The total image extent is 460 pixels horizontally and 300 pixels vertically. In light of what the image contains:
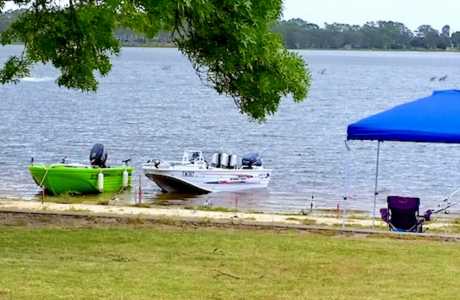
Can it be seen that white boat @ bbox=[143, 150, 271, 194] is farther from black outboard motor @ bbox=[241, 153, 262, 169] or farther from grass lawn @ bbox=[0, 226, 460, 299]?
grass lawn @ bbox=[0, 226, 460, 299]

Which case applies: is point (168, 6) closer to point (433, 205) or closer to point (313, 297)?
point (313, 297)

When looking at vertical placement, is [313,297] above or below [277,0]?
below

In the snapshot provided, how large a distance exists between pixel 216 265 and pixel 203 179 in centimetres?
1765

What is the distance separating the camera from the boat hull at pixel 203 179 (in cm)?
2734

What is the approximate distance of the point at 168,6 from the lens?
965 centimetres

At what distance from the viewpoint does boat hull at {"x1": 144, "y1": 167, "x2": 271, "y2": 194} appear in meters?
27.3

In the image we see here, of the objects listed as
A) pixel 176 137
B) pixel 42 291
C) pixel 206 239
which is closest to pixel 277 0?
pixel 206 239

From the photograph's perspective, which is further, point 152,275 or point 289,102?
point 289,102

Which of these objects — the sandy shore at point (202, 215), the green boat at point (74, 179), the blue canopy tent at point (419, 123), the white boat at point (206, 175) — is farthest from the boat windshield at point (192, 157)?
the blue canopy tent at point (419, 123)

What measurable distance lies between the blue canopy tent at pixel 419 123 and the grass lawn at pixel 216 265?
Result: 1.44 metres

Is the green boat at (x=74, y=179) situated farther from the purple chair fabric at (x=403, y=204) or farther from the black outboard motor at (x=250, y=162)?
the purple chair fabric at (x=403, y=204)

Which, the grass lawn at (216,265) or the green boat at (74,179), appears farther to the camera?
the green boat at (74,179)

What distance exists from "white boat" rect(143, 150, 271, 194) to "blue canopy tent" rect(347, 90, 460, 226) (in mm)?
14164

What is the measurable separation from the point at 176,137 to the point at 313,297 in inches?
1546
